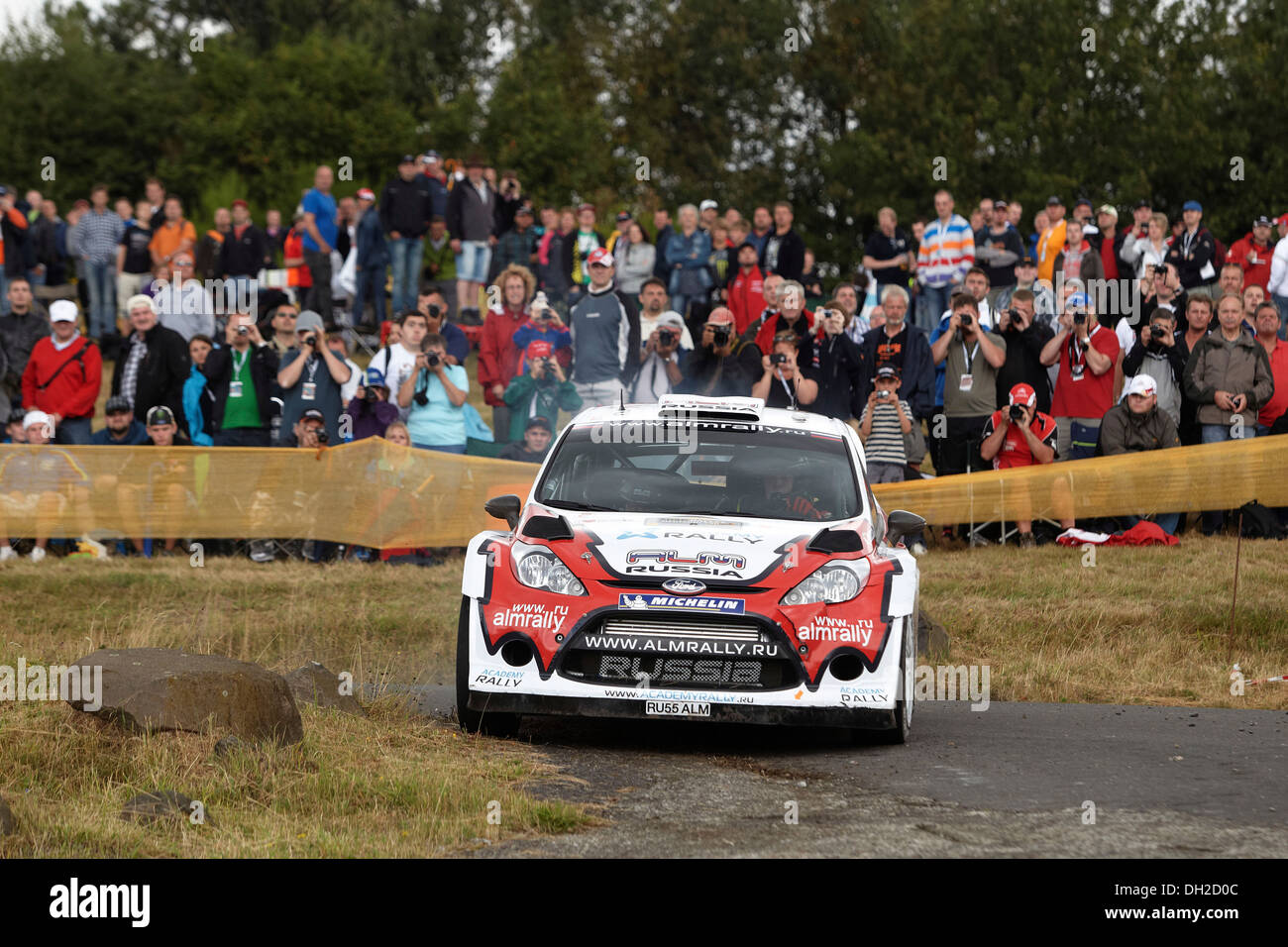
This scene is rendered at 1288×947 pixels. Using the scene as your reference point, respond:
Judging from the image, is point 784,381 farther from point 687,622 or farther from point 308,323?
point 687,622

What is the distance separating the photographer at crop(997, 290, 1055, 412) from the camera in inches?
721

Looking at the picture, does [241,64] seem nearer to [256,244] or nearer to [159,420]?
[256,244]

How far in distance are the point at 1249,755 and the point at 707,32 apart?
5101 cm

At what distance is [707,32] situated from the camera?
58688mm

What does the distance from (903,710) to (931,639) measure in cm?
376

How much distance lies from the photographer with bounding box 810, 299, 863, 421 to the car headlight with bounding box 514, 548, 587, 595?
28.5ft

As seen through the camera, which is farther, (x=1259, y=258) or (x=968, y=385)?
(x=1259, y=258)

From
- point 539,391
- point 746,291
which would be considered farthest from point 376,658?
point 746,291

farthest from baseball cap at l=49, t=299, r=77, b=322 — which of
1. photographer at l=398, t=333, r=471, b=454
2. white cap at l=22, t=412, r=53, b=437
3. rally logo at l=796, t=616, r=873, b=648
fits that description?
rally logo at l=796, t=616, r=873, b=648

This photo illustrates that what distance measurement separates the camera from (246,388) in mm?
18781

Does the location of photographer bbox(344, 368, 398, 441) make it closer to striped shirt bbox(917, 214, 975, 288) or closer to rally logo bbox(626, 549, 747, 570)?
striped shirt bbox(917, 214, 975, 288)

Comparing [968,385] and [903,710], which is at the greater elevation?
[968,385]

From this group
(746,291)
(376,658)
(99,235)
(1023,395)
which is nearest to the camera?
(376,658)

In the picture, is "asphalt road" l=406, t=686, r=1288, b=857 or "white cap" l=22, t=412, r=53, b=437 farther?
"white cap" l=22, t=412, r=53, b=437
